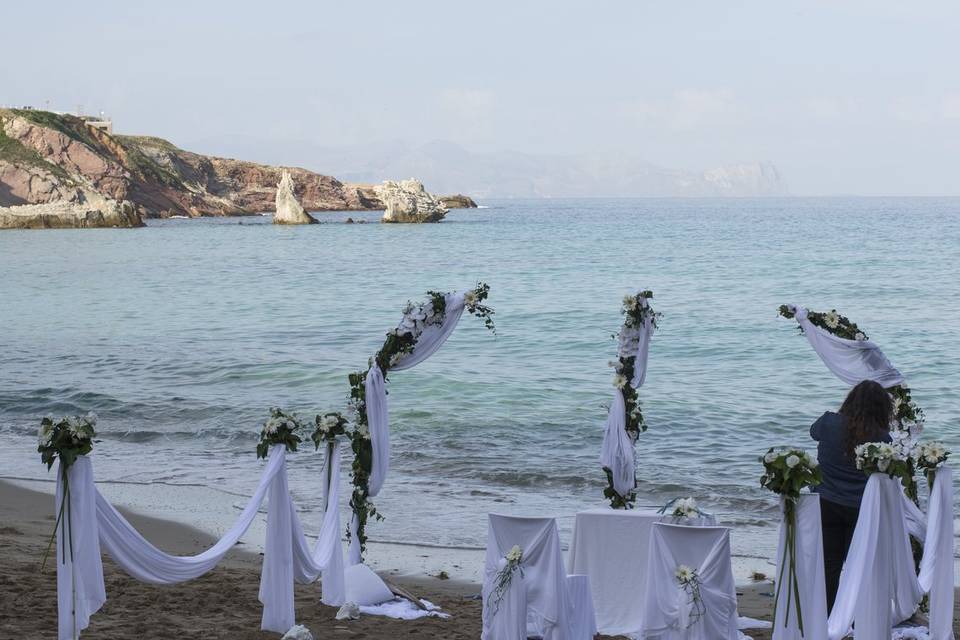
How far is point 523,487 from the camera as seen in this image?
13281mm

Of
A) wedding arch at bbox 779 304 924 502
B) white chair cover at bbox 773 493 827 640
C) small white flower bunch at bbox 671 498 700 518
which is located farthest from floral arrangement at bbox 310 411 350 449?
wedding arch at bbox 779 304 924 502

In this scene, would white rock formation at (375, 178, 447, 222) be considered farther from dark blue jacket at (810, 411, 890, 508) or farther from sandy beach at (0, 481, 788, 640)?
dark blue jacket at (810, 411, 890, 508)

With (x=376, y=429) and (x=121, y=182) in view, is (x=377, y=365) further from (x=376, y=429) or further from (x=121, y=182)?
(x=121, y=182)

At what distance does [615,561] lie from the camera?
8.05 m

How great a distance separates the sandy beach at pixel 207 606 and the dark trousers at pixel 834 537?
0.61 m

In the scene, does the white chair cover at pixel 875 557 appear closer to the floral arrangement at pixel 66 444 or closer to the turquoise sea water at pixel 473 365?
the turquoise sea water at pixel 473 365

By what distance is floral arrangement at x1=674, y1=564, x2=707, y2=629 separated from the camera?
22.1 ft

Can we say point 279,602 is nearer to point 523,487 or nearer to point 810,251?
point 523,487

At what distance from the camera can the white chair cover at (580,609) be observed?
24.1ft

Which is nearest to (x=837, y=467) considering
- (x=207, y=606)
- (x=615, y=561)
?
(x=615, y=561)

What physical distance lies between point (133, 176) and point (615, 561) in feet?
344

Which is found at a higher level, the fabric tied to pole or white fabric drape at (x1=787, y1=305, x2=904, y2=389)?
white fabric drape at (x1=787, y1=305, x2=904, y2=389)

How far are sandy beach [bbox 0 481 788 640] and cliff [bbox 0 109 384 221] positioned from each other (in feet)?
263

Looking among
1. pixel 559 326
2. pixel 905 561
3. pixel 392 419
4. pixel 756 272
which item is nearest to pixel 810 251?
pixel 756 272
